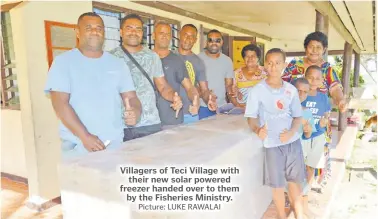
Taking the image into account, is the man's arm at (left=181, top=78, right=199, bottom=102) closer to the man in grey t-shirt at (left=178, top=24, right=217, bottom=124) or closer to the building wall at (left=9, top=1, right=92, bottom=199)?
the man in grey t-shirt at (left=178, top=24, right=217, bottom=124)

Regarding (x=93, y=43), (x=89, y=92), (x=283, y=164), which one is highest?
(x=93, y=43)

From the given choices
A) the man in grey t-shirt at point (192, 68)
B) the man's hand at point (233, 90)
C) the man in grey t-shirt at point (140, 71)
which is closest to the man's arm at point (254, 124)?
the man in grey t-shirt at point (140, 71)

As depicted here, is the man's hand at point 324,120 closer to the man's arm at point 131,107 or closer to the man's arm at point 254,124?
the man's arm at point 254,124

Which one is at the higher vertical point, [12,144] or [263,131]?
[263,131]

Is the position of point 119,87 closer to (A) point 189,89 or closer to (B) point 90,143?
(B) point 90,143

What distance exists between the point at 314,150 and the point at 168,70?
84 centimetres

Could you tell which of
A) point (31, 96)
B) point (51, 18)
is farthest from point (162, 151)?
point (51, 18)

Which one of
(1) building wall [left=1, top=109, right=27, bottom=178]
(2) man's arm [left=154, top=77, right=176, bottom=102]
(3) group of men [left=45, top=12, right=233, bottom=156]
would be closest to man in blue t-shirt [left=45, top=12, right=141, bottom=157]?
(3) group of men [left=45, top=12, right=233, bottom=156]

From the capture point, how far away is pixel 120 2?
2.64 m

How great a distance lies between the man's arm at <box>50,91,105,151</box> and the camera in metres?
1.14

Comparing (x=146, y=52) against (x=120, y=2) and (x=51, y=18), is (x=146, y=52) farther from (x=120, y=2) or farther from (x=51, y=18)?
(x=120, y=2)

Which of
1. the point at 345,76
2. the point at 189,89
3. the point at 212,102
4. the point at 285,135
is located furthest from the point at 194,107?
the point at 345,76

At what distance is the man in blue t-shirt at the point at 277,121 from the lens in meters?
1.30

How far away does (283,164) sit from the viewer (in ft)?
4.65
